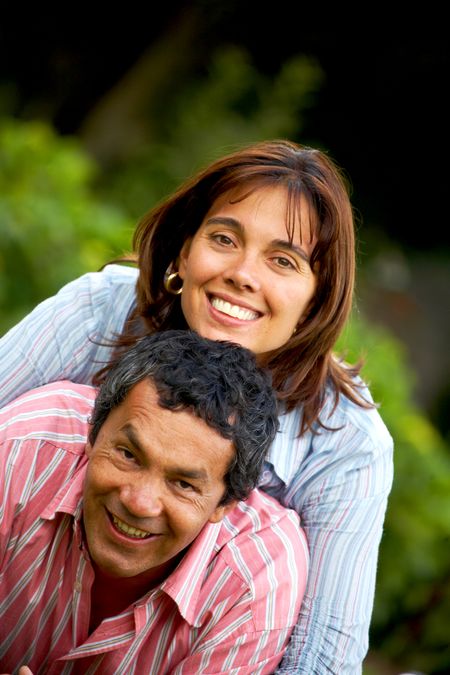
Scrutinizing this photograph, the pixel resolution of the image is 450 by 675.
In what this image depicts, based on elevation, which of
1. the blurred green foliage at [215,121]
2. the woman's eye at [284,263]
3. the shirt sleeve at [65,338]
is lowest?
the shirt sleeve at [65,338]

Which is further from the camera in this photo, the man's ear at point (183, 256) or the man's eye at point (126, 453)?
the man's ear at point (183, 256)

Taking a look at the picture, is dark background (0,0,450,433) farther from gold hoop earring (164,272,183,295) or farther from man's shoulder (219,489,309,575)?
man's shoulder (219,489,309,575)

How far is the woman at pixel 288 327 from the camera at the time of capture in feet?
Answer: 9.56

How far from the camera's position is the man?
2.36 meters

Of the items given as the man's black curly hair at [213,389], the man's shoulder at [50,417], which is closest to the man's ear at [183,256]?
the man's shoulder at [50,417]

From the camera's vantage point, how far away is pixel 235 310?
9.53 ft

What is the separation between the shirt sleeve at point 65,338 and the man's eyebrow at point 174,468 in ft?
2.65

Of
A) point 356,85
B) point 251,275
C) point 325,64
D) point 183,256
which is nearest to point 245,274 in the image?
point 251,275

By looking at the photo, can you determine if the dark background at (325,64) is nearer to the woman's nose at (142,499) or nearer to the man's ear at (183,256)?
the man's ear at (183,256)

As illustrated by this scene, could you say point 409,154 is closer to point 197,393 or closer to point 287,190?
point 287,190

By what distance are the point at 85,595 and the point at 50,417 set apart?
45cm

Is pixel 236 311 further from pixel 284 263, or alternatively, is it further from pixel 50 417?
pixel 50 417

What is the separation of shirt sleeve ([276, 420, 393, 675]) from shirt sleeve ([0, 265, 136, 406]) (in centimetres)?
71

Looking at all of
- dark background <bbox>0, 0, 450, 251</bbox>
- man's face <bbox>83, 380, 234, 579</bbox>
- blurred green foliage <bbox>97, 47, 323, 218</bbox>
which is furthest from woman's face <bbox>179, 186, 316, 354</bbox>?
dark background <bbox>0, 0, 450, 251</bbox>
